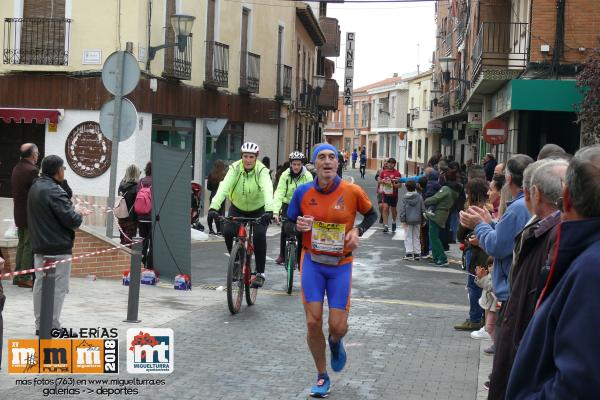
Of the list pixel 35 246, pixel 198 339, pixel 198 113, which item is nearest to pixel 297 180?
pixel 198 339

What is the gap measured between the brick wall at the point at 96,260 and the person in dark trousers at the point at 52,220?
171 inches

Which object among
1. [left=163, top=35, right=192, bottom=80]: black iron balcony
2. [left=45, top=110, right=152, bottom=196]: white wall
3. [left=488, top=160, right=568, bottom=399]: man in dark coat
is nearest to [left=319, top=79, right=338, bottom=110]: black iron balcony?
[left=163, top=35, right=192, bottom=80]: black iron balcony

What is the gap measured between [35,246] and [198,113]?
59.2ft

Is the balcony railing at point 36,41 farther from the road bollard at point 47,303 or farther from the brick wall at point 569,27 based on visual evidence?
the road bollard at point 47,303

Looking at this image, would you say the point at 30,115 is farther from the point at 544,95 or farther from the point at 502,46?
the point at 502,46

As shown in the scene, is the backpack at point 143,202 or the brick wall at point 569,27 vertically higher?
the brick wall at point 569,27

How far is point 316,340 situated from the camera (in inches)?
276

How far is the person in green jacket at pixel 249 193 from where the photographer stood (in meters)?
11.0

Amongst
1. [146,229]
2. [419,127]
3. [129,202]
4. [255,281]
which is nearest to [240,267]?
[255,281]

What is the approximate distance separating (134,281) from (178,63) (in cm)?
1558

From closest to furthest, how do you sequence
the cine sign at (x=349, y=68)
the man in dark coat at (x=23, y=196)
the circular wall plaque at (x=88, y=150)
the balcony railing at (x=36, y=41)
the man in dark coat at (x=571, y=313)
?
the man in dark coat at (x=571, y=313) → the man in dark coat at (x=23, y=196) → the balcony railing at (x=36, y=41) → the circular wall plaque at (x=88, y=150) → the cine sign at (x=349, y=68)

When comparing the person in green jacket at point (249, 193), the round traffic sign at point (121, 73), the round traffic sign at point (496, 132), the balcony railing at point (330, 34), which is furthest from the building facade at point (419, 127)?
the person in green jacket at point (249, 193)

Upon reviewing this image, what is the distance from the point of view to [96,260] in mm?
12695

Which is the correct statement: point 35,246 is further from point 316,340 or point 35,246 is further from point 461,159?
point 461,159
